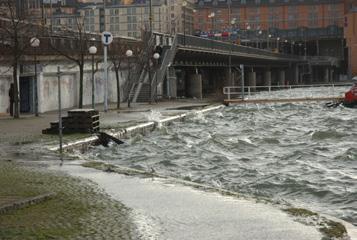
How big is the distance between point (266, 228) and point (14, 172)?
7900 mm

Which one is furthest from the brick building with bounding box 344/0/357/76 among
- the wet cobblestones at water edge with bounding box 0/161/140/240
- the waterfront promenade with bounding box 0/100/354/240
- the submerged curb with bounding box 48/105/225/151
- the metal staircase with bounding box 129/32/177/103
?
the wet cobblestones at water edge with bounding box 0/161/140/240

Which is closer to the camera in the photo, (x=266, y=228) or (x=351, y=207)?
(x=266, y=228)

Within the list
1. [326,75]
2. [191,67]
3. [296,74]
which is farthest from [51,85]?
[326,75]

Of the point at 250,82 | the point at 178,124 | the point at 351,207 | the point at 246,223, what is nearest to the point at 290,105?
the point at 178,124

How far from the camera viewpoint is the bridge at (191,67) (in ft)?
223

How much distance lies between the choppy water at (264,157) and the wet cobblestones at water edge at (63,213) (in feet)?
15.4

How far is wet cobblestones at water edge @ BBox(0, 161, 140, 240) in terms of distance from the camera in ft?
31.9

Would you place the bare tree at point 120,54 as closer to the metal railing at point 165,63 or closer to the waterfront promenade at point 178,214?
the metal railing at point 165,63

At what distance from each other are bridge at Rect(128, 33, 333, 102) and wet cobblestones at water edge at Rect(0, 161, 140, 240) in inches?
1815

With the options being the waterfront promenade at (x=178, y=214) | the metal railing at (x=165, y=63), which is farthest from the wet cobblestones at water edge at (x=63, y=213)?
the metal railing at (x=165, y=63)

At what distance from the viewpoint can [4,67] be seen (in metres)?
42.6

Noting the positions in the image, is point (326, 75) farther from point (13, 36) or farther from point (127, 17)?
point (13, 36)

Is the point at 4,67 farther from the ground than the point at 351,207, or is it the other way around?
the point at 4,67

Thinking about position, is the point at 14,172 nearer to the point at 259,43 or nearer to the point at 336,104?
the point at 336,104
